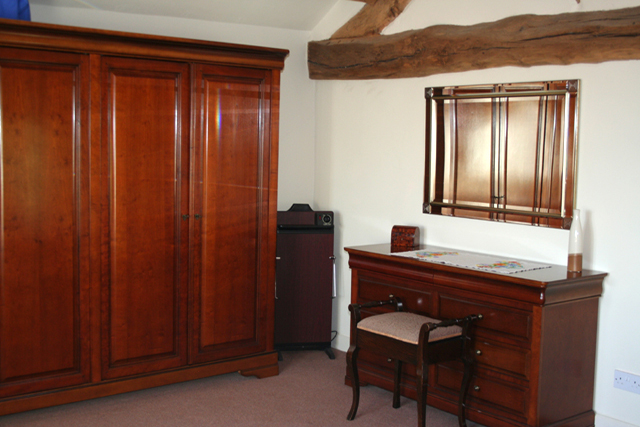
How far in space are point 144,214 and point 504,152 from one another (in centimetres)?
203

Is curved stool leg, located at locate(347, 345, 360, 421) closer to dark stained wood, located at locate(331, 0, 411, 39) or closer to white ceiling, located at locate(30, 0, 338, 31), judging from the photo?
dark stained wood, located at locate(331, 0, 411, 39)

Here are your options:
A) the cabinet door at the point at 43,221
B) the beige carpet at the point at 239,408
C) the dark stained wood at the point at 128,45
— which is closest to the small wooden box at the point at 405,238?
the beige carpet at the point at 239,408

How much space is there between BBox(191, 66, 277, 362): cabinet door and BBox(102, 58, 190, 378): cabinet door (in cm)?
10

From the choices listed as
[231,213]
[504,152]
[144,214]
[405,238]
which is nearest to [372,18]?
[504,152]

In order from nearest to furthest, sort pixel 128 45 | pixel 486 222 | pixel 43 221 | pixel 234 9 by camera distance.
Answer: pixel 43 221 → pixel 128 45 → pixel 486 222 → pixel 234 9

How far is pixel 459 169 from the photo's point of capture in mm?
3504

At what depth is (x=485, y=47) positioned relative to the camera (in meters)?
3.22

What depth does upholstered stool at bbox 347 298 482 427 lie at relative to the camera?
2672 millimetres

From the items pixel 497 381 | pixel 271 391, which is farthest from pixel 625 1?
pixel 271 391

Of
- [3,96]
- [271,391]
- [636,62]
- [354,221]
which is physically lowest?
[271,391]

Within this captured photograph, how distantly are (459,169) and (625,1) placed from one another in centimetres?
123

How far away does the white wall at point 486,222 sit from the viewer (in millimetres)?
2752

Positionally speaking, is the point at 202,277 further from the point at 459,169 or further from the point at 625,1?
the point at 625,1

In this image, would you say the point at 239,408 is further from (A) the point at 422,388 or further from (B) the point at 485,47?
(B) the point at 485,47
